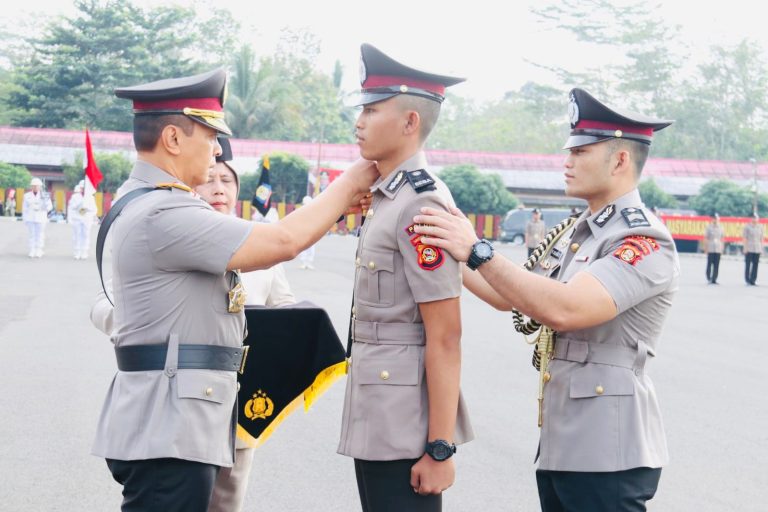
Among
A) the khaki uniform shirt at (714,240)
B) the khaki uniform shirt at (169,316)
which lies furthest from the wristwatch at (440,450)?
the khaki uniform shirt at (714,240)

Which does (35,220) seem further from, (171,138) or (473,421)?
(171,138)

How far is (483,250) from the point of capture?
2979 millimetres

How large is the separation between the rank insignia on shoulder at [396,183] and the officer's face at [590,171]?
0.60 m

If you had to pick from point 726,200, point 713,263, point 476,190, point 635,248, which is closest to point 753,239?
point 713,263

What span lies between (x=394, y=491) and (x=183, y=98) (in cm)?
140

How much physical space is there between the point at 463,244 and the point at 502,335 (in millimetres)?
8953

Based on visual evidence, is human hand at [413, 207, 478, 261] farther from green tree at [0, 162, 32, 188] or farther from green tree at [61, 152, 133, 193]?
green tree at [0, 162, 32, 188]

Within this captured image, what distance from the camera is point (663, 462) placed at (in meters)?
3.19

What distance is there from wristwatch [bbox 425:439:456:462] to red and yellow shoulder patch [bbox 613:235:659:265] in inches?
32.1

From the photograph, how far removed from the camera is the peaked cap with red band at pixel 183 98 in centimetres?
302

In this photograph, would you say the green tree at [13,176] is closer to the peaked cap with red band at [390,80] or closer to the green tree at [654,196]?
the green tree at [654,196]

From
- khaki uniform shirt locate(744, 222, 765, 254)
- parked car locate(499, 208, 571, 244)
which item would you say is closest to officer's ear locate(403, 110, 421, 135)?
khaki uniform shirt locate(744, 222, 765, 254)

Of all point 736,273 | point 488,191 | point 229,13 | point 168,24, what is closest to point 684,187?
point 488,191

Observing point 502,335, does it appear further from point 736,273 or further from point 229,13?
point 229,13
